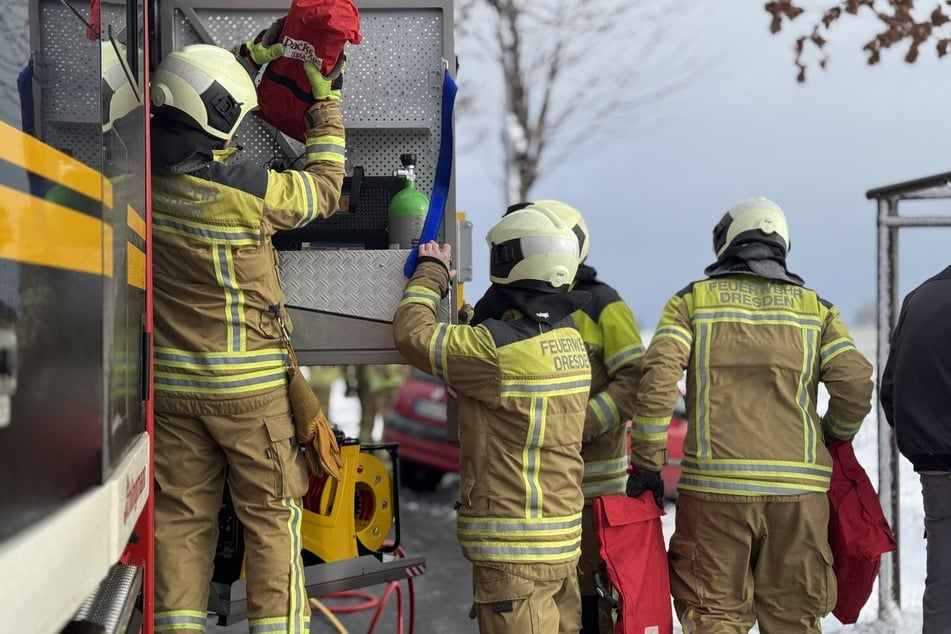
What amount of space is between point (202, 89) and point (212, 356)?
2.95 feet

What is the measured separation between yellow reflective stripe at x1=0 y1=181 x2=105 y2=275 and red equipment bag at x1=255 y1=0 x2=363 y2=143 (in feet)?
6.19

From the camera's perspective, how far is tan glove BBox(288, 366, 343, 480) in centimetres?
359

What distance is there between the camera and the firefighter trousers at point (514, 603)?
12.1 feet

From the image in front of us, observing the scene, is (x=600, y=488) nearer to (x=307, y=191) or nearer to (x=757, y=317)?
(x=757, y=317)

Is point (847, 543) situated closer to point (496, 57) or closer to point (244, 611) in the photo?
point (244, 611)

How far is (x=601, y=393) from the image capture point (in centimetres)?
457

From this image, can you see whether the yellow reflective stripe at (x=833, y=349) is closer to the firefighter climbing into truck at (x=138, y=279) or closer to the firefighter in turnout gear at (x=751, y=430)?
the firefighter in turnout gear at (x=751, y=430)

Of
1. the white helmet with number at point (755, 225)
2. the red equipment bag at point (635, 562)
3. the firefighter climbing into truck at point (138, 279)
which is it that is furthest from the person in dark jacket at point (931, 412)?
the firefighter climbing into truck at point (138, 279)

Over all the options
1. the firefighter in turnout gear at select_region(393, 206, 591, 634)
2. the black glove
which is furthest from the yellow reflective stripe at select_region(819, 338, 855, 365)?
the firefighter in turnout gear at select_region(393, 206, 591, 634)

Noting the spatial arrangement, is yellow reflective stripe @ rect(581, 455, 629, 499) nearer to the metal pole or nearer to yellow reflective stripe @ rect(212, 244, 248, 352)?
the metal pole

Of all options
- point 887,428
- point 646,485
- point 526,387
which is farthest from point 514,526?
point 887,428

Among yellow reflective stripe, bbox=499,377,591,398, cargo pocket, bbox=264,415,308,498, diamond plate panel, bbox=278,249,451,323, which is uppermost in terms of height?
diamond plate panel, bbox=278,249,451,323

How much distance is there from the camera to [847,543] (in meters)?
4.33

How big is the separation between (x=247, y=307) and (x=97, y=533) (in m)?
1.68
